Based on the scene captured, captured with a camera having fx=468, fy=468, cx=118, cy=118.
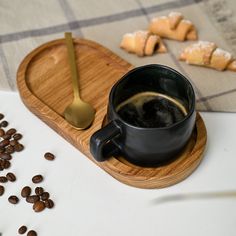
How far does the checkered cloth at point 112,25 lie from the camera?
1123 millimetres

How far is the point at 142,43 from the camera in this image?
3.74 ft

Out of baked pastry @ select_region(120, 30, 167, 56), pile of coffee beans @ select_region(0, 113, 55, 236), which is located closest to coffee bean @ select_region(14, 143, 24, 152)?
pile of coffee beans @ select_region(0, 113, 55, 236)

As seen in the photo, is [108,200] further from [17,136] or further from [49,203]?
[17,136]

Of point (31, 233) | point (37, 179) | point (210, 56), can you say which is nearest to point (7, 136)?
point (37, 179)

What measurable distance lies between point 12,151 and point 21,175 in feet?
0.20

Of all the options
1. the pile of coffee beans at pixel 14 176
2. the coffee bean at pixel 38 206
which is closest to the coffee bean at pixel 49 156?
the pile of coffee beans at pixel 14 176

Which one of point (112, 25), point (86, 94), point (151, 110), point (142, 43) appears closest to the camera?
point (151, 110)

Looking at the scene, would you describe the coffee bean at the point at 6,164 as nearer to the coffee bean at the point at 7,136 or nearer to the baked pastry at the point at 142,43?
the coffee bean at the point at 7,136

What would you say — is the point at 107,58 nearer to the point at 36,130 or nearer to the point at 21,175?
the point at 36,130

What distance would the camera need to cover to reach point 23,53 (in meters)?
1.18

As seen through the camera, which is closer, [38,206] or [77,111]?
[38,206]

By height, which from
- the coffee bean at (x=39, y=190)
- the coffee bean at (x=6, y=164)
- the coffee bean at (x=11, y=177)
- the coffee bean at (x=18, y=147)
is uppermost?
the coffee bean at (x=18, y=147)

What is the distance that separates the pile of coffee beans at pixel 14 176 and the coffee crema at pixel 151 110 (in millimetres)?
180

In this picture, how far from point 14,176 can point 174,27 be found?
0.56 meters
